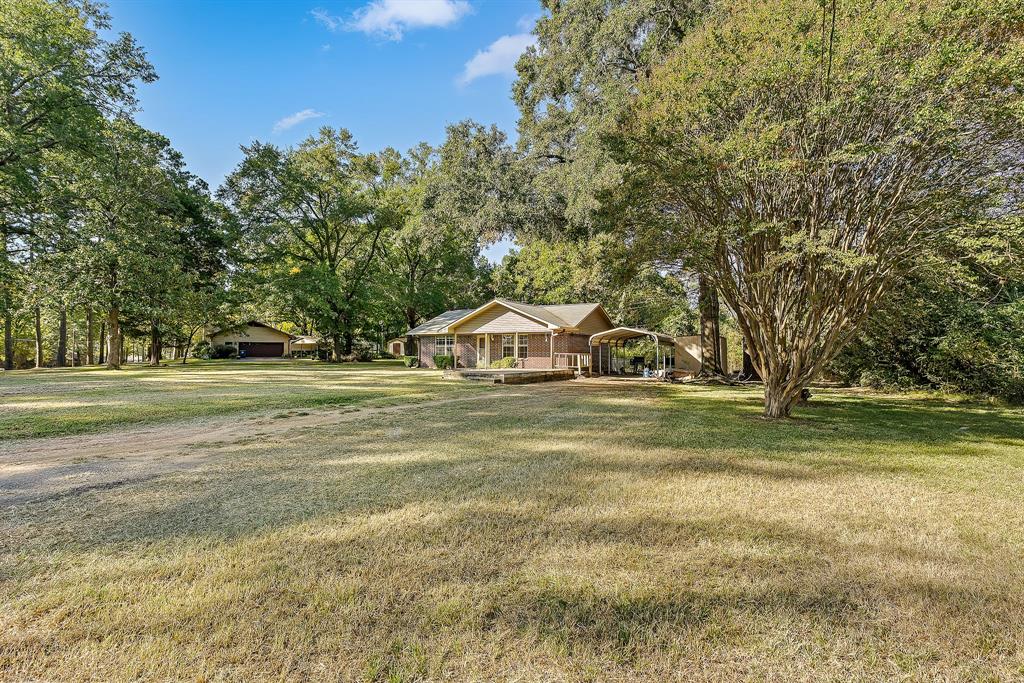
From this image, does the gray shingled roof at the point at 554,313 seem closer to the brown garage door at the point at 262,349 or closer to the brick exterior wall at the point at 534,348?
the brick exterior wall at the point at 534,348

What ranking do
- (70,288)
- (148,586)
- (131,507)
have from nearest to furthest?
(148,586), (131,507), (70,288)

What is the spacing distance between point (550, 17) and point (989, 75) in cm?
1510

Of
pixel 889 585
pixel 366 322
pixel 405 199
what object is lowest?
pixel 889 585

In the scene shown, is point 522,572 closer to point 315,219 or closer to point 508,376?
point 508,376

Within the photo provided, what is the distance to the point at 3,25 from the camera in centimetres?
1636

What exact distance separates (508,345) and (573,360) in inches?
149

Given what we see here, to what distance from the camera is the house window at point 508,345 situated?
25.9 meters

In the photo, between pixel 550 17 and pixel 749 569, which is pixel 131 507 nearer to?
pixel 749 569

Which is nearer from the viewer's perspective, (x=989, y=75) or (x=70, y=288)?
(x=989, y=75)

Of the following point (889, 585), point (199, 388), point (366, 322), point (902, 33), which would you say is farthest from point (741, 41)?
point (366, 322)

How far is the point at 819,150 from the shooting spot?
855cm

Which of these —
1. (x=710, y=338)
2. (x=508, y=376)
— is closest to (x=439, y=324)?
(x=508, y=376)

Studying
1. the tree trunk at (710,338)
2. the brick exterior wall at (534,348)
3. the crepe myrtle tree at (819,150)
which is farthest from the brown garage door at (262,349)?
the crepe myrtle tree at (819,150)

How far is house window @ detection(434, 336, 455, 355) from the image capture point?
29359 millimetres
